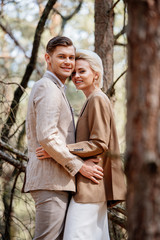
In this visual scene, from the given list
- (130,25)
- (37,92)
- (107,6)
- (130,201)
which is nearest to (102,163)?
(37,92)

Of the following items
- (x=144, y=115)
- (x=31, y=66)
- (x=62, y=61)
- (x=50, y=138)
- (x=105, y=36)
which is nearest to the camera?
(x=144, y=115)

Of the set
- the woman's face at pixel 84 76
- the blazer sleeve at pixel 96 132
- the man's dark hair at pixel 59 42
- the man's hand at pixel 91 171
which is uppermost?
the man's dark hair at pixel 59 42

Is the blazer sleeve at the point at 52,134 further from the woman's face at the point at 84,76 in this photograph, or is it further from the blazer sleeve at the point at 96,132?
the woman's face at the point at 84,76

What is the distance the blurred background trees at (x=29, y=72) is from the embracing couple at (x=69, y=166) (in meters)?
0.87

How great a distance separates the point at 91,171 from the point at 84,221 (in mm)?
307

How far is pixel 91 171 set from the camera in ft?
7.32

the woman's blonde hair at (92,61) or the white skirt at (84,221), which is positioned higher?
the woman's blonde hair at (92,61)

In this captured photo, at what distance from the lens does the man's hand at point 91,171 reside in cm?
224

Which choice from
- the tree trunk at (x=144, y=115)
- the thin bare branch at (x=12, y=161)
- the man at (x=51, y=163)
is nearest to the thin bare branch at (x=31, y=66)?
the thin bare branch at (x=12, y=161)

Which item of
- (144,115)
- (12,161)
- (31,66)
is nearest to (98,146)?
(144,115)

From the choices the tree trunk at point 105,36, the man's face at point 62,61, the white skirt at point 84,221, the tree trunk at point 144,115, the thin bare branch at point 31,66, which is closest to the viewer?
the tree trunk at point 144,115

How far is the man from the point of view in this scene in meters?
2.18

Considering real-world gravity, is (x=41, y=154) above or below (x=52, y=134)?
below

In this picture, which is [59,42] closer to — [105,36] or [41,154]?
[41,154]
